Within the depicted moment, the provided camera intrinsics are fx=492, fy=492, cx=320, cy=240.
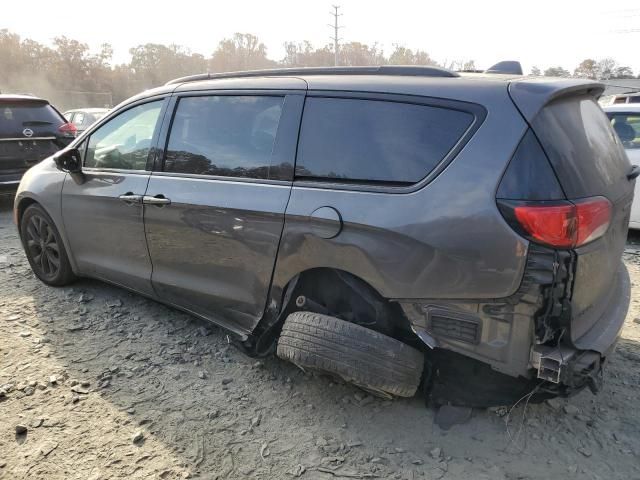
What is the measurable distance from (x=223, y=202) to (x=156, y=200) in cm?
59

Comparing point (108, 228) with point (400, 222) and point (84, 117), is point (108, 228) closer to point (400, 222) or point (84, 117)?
point (400, 222)

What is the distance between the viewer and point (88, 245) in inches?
Result: 152

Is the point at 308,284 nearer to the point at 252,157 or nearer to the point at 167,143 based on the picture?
the point at 252,157

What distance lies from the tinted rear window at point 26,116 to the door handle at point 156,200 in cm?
527

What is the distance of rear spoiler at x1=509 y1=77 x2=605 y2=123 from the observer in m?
2.16

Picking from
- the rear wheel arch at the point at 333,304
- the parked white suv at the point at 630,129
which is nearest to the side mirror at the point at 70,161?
the rear wheel arch at the point at 333,304

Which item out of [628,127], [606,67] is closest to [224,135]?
[628,127]

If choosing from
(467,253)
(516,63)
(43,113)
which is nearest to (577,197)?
(467,253)

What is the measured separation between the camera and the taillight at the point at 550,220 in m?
2.04

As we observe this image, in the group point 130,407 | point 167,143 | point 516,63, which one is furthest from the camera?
point 167,143

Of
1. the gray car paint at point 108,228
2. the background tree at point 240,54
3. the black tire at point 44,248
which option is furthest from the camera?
the background tree at point 240,54

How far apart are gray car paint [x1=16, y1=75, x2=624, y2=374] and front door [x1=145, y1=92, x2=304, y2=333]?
0.03 feet

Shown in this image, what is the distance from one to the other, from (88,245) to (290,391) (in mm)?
2084

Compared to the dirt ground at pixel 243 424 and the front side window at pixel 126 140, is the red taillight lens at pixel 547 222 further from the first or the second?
the front side window at pixel 126 140
